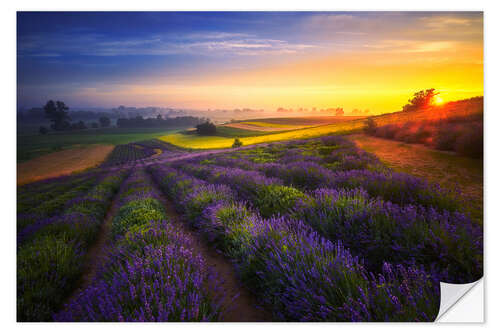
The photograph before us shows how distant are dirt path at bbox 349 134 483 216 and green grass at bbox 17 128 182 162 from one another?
5.14 meters

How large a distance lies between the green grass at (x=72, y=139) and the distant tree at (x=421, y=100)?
17.4 feet

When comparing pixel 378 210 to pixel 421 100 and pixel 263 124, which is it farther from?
pixel 263 124

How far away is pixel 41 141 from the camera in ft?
12.2

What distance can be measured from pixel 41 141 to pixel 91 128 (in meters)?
1.06

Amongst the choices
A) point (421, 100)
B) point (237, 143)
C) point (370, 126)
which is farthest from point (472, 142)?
point (237, 143)

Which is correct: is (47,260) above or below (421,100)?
below

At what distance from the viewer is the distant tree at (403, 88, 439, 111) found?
357 centimetres

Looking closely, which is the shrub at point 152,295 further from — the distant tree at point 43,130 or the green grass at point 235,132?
the green grass at point 235,132

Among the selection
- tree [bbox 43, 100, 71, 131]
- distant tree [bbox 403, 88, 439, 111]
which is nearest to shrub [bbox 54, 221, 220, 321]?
tree [bbox 43, 100, 71, 131]

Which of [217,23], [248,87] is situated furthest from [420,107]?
[217,23]

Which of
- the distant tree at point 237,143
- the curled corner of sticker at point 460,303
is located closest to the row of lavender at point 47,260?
the curled corner of sticker at point 460,303

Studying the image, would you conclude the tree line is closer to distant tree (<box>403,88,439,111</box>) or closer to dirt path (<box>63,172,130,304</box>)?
dirt path (<box>63,172,130,304</box>)

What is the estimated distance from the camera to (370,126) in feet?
14.1

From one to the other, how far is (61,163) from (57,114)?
43.0 inches
